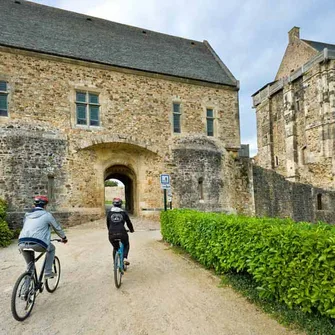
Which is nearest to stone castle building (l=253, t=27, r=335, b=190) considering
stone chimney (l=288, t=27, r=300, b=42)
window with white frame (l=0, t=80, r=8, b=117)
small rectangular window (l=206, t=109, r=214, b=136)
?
stone chimney (l=288, t=27, r=300, b=42)

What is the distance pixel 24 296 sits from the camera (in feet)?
12.5

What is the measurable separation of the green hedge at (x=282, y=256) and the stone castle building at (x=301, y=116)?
20095 millimetres

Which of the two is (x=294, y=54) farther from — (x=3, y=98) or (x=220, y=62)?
(x=3, y=98)

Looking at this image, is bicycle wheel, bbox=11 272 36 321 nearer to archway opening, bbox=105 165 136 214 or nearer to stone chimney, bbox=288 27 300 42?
archway opening, bbox=105 165 136 214

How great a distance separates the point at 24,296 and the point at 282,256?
11.9 feet

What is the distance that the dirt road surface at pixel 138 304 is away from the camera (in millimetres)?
3582

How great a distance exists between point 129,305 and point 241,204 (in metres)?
13.9

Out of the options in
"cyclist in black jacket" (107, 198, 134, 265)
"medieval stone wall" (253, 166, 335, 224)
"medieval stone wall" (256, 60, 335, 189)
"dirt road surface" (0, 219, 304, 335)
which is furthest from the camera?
"medieval stone wall" (256, 60, 335, 189)

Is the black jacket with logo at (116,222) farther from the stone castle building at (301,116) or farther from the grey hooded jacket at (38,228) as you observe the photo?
the stone castle building at (301,116)

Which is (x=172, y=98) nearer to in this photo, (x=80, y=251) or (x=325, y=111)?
(x=80, y=251)

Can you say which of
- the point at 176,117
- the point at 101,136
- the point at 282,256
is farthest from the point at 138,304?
the point at 176,117

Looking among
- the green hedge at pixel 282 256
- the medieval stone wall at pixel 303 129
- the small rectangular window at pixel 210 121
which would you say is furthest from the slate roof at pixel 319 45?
the green hedge at pixel 282 256

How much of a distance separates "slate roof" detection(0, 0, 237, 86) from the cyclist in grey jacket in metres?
11.0

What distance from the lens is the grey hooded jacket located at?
4133 millimetres
